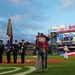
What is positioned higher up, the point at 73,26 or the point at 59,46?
the point at 73,26

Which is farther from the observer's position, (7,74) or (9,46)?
(9,46)

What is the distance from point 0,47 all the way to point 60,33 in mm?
82942

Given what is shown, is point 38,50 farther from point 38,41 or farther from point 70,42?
point 70,42

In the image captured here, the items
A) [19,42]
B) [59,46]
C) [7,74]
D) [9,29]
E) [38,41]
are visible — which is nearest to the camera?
[7,74]

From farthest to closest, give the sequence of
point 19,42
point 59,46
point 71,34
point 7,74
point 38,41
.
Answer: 1. point 59,46
2. point 71,34
3. point 19,42
4. point 38,41
5. point 7,74

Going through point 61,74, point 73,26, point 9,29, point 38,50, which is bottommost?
point 61,74

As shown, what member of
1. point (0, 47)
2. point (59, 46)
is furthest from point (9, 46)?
point (59, 46)

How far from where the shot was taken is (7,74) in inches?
525

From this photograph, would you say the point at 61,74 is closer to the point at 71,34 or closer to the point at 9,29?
the point at 9,29

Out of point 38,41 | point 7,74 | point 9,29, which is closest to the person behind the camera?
point 7,74

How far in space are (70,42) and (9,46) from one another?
83.9m

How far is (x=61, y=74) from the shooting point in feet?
44.1

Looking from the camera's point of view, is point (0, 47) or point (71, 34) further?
point (71, 34)

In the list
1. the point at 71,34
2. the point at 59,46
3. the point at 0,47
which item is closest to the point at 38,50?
the point at 0,47
